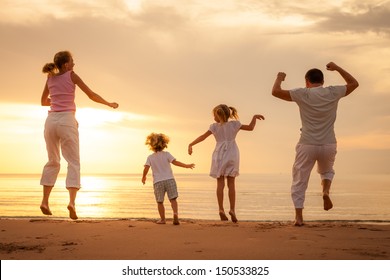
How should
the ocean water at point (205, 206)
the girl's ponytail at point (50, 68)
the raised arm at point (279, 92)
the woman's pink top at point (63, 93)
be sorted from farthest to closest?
the ocean water at point (205, 206), the girl's ponytail at point (50, 68), the woman's pink top at point (63, 93), the raised arm at point (279, 92)

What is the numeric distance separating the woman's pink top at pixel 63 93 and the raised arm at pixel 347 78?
14.3 ft

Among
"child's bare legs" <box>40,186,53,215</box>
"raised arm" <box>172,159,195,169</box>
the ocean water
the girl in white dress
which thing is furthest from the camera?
the ocean water

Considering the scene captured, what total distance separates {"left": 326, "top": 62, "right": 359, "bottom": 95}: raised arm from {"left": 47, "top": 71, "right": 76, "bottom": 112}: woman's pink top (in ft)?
14.3

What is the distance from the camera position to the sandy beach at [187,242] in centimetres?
644

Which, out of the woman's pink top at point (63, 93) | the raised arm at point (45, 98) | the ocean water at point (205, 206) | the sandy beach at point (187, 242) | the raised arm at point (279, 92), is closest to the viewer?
the sandy beach at point (187, 242)

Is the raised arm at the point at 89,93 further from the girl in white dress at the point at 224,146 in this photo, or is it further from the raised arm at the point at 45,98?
the girl in white dress at the point at 224,146

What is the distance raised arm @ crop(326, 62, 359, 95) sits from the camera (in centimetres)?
902

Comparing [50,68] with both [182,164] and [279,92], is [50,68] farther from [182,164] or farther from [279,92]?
[279,92]

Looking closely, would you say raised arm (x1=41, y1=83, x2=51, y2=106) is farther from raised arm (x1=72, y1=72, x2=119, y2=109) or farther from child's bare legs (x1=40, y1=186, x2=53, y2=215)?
child's bare legs (x1=40, y1=186, x2=53, y2=215)

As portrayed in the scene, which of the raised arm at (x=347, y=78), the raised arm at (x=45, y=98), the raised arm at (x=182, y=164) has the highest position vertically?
the raised arm at (x=347, y=78)

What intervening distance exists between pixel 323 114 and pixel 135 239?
12.1ft

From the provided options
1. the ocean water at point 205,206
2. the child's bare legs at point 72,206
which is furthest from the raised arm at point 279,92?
the ocean water at point 205,206

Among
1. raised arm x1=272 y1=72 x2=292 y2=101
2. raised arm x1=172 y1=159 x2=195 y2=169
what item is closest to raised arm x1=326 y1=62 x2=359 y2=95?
raised arm x1=272 y1=72 x2=292 y2=101
